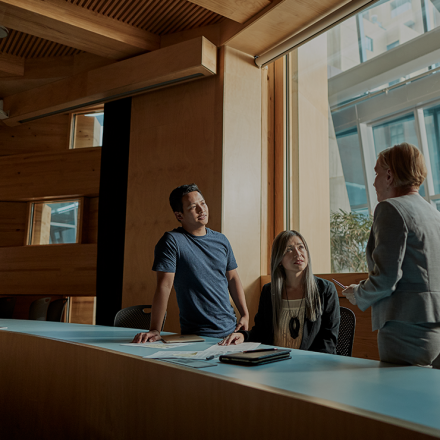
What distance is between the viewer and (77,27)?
443 cm

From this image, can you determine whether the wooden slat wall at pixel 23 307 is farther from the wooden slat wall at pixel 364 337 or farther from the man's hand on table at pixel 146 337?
the man's hand on table at pixel 146 337

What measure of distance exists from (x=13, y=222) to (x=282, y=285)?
5.43 meters

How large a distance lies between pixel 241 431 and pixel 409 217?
2.66 feet

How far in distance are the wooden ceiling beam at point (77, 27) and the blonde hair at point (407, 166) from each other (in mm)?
3923

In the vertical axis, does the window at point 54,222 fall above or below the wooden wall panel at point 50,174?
below

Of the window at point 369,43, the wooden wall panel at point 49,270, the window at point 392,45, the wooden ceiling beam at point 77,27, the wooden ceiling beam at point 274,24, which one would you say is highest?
the wooden ceiling beam at point 77,27

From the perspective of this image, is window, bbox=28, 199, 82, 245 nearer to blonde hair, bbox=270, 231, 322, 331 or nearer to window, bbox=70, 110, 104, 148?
window, bbox=70, 110, 104, 148

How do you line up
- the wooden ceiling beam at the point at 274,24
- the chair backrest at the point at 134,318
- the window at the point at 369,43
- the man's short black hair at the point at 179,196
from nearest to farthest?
1. the man's short black hair at the point at 179,196
2. the chair backrest at the point at 134,318
3. the wooden ceiling beam at the point at 274,24
4. the window at the point at 369,43

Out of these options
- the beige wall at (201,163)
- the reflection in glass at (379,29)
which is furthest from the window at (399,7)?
the beige wall at (201,163)

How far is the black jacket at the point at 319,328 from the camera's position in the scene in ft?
6.76

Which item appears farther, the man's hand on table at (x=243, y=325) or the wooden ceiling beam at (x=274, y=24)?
the wooden ceiling beam at (x=274, y=24)

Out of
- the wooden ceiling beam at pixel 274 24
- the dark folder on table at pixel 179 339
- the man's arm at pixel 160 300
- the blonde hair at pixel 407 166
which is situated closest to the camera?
the blonde hair at pixel 407 166

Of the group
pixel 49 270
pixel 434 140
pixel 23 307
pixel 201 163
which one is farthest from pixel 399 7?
pixel 23 307

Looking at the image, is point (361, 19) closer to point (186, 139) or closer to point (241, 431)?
point (186, 139)
